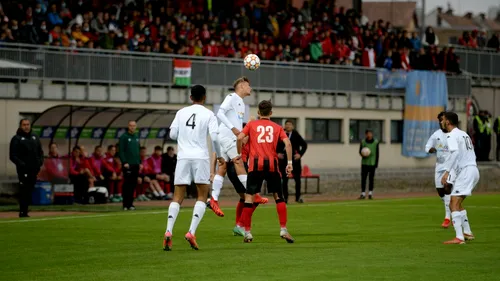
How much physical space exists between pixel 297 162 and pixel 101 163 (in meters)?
5.70

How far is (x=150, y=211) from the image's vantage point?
26.9 meters

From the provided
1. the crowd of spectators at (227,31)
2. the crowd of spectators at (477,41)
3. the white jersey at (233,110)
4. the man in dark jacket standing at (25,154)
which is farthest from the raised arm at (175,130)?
the crowd of spectators at (477,41)

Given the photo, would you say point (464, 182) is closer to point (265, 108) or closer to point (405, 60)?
point (265, 108)

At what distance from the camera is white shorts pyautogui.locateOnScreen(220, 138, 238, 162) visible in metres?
20.2

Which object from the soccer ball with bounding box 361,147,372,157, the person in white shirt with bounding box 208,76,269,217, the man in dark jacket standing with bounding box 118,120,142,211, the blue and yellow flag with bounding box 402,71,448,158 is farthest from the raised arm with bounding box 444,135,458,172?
the blue and yellow flag with bounding box 402,71,448,158

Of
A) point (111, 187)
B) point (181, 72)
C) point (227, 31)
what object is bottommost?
point (111, 187)

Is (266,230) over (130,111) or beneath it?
beneath

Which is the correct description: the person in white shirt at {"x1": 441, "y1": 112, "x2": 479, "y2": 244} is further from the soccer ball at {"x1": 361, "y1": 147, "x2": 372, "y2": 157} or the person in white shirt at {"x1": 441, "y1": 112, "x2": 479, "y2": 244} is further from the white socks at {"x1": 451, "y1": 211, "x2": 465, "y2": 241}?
the soccer ball at {"x1": 361, "y1": 147, "x2": 372, "y2": 157}

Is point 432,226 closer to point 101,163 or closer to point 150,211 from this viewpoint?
point 150,211

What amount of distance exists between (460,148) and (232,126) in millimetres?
3822

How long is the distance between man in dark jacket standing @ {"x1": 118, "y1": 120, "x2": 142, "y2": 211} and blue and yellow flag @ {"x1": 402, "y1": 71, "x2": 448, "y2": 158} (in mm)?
21569

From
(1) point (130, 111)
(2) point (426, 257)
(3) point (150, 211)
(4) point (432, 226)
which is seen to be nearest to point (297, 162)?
(1) point (130, 111)

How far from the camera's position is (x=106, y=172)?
108 ft

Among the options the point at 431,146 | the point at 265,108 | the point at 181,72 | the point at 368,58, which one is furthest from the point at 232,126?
the point at 368,58
